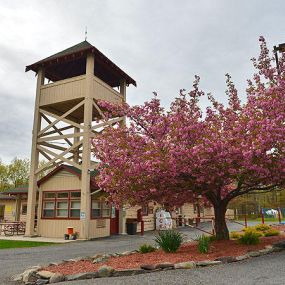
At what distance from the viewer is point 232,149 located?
10539 millimetres

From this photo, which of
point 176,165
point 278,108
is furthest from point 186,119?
point 278,108

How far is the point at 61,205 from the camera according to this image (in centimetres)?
2236

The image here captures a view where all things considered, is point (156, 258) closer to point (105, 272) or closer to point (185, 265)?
point (185, 265)

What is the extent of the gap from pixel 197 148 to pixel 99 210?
44.4ft

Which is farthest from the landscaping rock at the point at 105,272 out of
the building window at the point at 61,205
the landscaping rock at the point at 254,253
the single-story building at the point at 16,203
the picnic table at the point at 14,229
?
the single-story building at the point at 16,203

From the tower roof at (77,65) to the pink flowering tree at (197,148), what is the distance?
1078cm

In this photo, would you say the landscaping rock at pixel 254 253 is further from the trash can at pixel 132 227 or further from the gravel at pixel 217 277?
the trash can at pixel 132 227

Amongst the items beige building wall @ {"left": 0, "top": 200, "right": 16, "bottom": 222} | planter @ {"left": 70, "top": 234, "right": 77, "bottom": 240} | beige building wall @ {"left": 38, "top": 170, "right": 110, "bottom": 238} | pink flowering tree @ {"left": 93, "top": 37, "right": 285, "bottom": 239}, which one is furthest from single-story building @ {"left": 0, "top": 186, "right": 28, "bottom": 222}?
pink flowering tree @ {"left": 93, "top": 37, "right": 285, "bottom": 239}

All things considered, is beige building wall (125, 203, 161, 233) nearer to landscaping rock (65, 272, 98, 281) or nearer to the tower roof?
the tower roof

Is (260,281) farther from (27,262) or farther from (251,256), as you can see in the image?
(27,262)

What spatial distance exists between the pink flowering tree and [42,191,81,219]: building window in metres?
9.53

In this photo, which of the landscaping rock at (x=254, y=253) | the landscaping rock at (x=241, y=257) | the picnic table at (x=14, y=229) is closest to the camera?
the landscaping rock at (x=241, y=257)

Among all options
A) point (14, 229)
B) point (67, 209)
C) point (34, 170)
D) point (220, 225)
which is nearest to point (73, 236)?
point (67, 209)

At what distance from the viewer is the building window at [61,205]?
21.7 m
